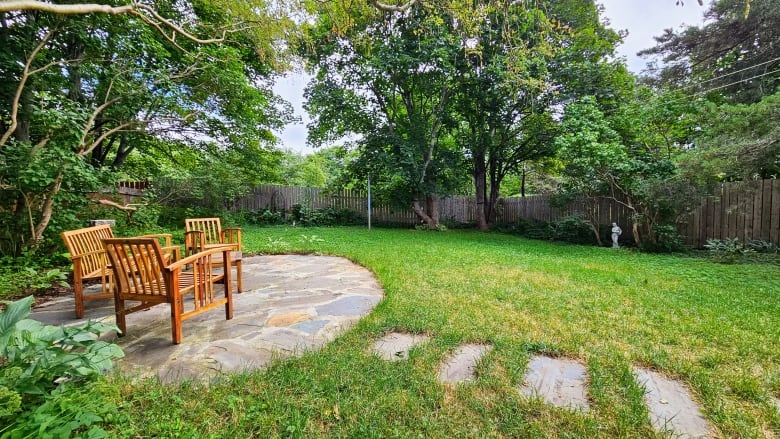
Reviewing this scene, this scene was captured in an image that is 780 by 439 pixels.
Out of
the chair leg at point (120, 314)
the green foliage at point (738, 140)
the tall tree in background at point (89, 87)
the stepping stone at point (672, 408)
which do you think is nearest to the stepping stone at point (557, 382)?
the stepping stone at point (672, 408)

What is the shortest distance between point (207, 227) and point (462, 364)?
3.73m

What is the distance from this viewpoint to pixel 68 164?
351 cm

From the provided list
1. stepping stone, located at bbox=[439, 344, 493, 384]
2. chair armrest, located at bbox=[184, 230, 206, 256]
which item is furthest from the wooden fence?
chair armrest, located at bbox=[184, 230, 206, 256]

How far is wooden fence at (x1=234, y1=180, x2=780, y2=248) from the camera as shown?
211 inches

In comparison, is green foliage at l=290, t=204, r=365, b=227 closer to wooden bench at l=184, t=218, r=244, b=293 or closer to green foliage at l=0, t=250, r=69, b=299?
wooden bench at l=184, t=218, r=244, b=293

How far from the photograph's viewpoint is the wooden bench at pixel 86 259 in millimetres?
2445

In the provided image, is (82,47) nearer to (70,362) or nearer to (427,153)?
(70,362)

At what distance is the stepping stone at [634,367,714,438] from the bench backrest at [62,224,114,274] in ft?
12.7

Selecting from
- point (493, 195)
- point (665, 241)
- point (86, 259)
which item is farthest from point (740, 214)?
point (86, 259)

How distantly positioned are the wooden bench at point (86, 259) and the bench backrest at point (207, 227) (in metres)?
0.67

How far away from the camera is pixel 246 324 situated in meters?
2.32

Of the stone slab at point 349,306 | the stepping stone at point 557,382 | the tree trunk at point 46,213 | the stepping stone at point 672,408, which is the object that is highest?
the tree trunk at point 46,213

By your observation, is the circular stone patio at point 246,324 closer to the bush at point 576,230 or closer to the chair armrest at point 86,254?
the chair armrest at point 86,254

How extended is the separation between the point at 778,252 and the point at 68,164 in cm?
1055
